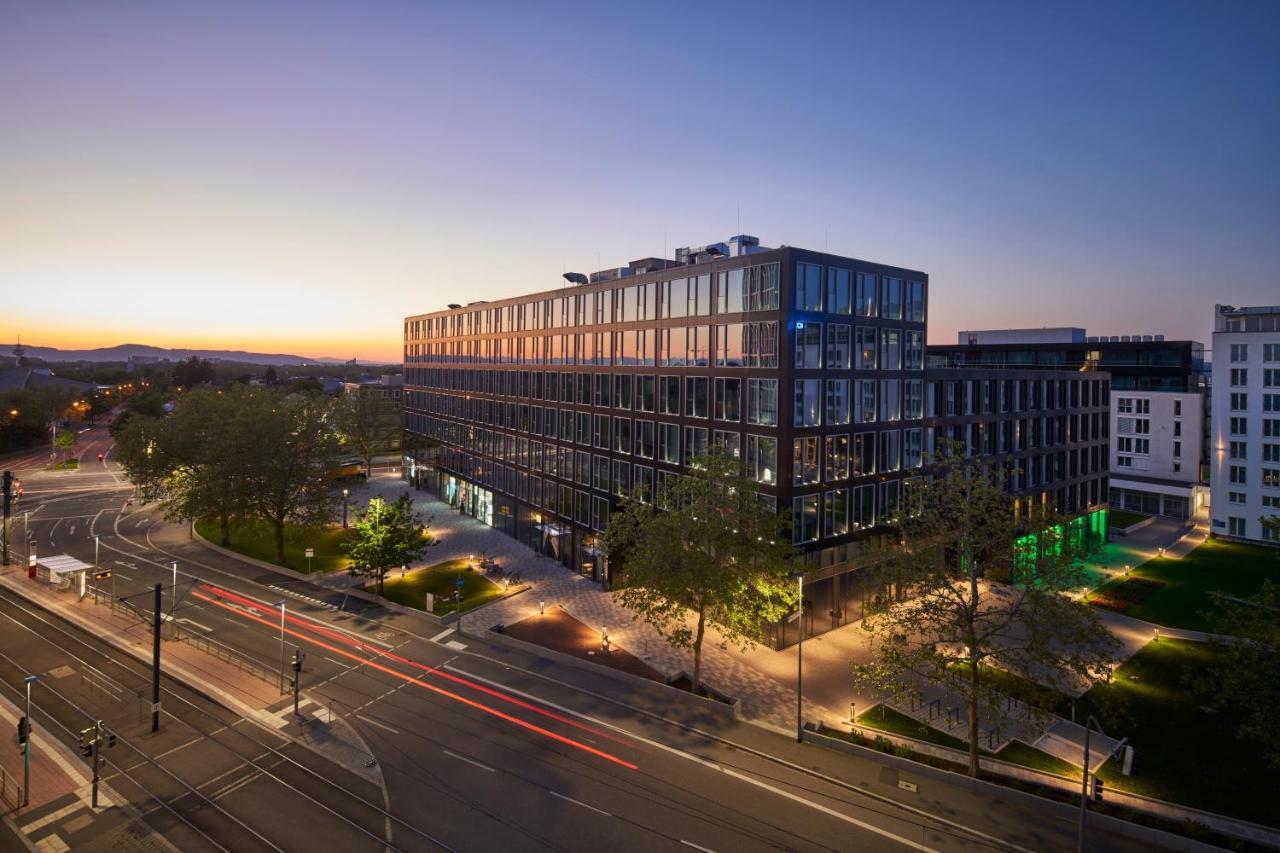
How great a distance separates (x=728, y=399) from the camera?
45125 mm

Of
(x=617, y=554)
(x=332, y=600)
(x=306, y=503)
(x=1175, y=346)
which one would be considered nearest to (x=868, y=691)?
(x=617, y=554)

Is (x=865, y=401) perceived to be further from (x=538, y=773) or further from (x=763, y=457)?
(x=538, y=773)

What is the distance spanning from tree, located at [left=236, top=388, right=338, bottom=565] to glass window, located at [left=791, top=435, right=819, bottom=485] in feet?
133

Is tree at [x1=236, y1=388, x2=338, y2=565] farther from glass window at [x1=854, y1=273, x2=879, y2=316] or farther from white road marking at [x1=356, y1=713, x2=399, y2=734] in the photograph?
glass window at [x1=854, y1=273, x2=879, y2=316]

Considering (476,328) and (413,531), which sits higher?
(476,328)

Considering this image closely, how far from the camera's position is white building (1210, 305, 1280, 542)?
2714 inches

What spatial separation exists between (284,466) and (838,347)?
155 feet

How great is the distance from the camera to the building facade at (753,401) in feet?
139

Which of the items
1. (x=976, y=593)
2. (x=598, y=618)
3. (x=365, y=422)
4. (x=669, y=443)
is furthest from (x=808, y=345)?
(x=365, y=422)

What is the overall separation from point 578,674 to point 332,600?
903 inches

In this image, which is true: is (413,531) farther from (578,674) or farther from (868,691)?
(868,691)

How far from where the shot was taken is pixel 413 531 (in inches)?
1961

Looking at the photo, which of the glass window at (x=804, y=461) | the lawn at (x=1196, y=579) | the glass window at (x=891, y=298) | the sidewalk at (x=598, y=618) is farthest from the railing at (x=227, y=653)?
the lawn at (x=1196, y=579)

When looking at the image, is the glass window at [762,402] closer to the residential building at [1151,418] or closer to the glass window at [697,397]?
the glass window at [697,397]
